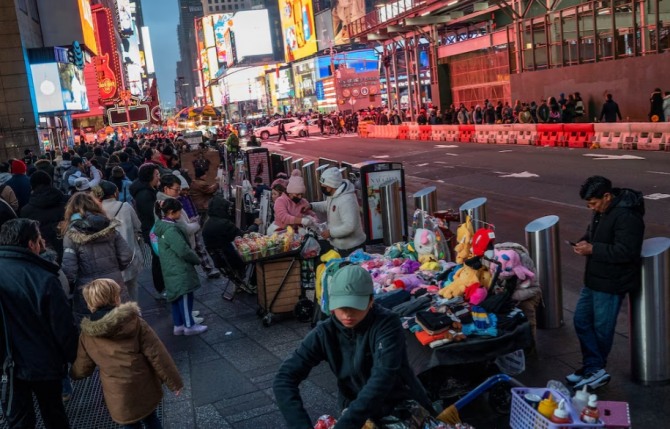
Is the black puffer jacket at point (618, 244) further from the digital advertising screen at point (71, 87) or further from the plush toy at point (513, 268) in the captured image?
the digital advertising screen at point (71, 87)

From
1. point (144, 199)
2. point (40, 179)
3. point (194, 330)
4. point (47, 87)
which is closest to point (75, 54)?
point (47, 87)

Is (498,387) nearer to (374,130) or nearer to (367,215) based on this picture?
(367,215)

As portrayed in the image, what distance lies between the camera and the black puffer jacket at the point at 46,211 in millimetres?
8703

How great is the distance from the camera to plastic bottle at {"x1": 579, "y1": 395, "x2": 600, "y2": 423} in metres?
4.11

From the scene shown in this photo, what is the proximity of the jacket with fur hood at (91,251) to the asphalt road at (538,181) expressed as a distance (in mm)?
5040

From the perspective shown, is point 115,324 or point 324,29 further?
point 324,29

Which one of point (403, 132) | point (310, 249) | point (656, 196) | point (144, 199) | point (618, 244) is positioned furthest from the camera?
point (403, 132)

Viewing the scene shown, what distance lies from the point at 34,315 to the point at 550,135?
87.8 ft

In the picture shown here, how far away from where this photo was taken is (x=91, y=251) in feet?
22.6

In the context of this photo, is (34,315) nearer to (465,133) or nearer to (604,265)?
(604,265)

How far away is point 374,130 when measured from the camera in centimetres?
5134

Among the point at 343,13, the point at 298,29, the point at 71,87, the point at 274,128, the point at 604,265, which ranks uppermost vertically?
the point at 298,29

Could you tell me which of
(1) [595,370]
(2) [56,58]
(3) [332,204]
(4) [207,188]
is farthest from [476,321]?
(2) [56,58]

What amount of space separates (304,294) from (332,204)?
1.15m
